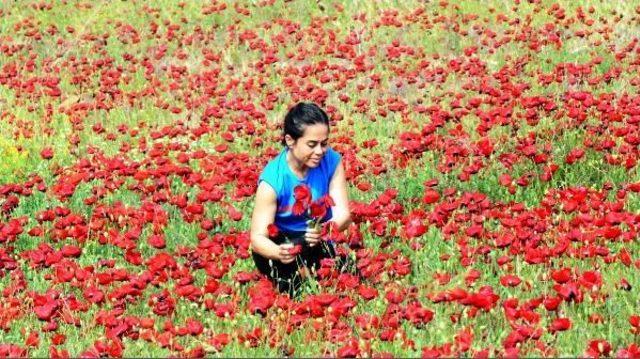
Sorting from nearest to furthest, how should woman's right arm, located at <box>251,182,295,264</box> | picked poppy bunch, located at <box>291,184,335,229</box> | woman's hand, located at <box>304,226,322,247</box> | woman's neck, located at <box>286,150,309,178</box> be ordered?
picked poppy bunch, located at <box>291,184,335,229</box>
woman's hand, located at <box>304,226,322,247</box>
woman's right arm, located at <box>251,182,295,264</box>
woman's neck, located at <box>286,150,309,178</box>

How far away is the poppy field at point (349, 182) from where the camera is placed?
4277mm

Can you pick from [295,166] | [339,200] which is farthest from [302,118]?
[339,200]

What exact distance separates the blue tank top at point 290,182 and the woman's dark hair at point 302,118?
0.21 metres

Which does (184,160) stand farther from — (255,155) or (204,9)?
(204,9)

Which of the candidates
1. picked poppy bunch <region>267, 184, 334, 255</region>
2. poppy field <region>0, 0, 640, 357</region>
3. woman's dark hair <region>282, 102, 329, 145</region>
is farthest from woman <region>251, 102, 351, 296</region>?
picked poppy bunch <region>267, 184, 334, 255</region>

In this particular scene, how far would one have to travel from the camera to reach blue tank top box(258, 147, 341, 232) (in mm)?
5250

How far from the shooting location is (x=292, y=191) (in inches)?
209

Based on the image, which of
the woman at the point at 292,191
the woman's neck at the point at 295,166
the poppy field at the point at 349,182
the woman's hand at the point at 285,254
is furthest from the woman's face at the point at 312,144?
the woman's hand at the point at 285,254

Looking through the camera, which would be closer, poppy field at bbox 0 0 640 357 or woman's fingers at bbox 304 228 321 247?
poppy field at bbox 0 0 640 357

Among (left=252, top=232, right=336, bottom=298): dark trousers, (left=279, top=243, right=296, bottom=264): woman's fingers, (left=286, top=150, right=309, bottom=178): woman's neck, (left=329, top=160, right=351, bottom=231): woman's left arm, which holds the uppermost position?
(left=286, top=150, right=309, bottom=178): woman's neck

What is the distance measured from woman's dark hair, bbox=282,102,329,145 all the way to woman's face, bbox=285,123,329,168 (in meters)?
0.03

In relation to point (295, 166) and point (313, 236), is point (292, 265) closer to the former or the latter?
point (295, 166)

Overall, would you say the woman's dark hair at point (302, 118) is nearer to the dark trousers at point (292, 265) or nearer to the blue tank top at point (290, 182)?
the blue tank top at point (290, 182)

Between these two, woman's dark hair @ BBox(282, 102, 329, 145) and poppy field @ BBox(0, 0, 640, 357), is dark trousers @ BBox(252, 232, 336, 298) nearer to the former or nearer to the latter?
poppy field @ BBox(0, 0, 640, 357)
